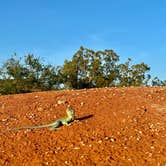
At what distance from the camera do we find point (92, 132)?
9.48 metres

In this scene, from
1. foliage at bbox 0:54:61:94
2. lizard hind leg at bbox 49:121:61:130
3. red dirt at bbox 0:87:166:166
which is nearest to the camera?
red dirt at bbox 0:87:166:166

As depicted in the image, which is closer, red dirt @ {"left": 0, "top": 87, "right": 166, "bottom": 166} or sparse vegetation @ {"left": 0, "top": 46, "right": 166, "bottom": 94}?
red dirt @ {"left": 0, "top": 87, "right": 166, "bottom": 166}

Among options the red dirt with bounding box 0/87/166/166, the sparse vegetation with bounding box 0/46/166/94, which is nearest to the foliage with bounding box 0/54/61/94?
the sparse vegetation with bounding box 0/46/166/94

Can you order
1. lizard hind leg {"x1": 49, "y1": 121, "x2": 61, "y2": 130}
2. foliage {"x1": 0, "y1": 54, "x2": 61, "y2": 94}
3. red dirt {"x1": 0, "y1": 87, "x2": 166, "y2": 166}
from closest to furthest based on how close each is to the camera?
1. red dirt {"x1": 0, "y1": 87, "x2": 166, "y2": 166}
2. lizard hind leg {"x1": 49, "y1": 121, "x2": 61, "y2": 130}
3. foliage {"x1": 0, "y1": 54, "x2": 61, "y2": 94}

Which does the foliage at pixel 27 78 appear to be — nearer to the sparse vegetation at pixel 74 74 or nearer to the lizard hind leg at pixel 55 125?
the sparse vegetation at pixel 74 74

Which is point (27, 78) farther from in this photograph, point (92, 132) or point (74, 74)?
point (92, 132)

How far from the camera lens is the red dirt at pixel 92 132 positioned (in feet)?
28.0

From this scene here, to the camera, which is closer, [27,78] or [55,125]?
[55,125]

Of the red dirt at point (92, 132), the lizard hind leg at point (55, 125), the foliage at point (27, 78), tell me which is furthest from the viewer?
the foliage at point (27, 78)

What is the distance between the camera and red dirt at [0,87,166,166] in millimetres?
8523

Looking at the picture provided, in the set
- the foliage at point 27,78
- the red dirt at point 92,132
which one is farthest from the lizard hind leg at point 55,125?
the foliage at point 27,78

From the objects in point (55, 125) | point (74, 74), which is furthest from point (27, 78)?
point (55, 125)

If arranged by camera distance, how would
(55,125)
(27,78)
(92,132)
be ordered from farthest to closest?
1. (27,78)
2. (55,125)
3. (92,132)

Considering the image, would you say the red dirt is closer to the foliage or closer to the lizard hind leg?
the lizard hind leg
